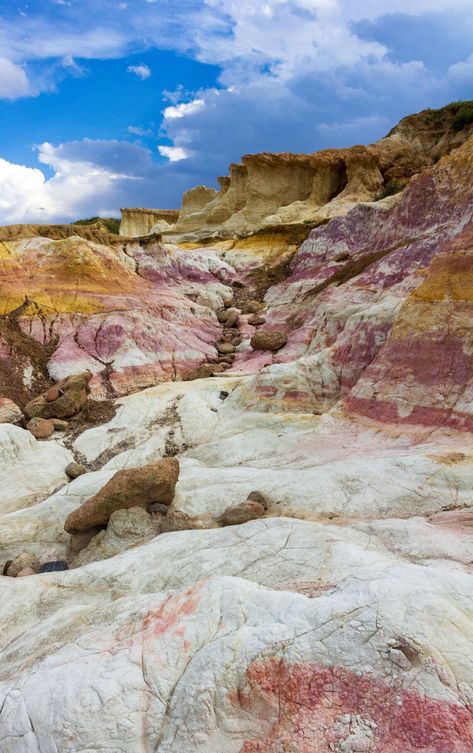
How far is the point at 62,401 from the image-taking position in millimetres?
17375

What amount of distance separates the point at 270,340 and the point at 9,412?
11179 mm

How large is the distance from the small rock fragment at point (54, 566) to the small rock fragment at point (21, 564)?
117 millimetres

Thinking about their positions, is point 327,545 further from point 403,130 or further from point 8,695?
point 403,130

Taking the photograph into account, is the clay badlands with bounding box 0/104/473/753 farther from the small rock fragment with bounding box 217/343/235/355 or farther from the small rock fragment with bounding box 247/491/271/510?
the small rock fragment with bounding box 217/343/235/355

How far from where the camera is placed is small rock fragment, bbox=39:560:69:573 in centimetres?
956

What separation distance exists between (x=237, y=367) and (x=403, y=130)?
140 ft

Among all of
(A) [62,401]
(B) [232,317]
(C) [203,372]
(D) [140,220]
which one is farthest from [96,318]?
(D) [140,220]

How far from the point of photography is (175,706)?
14.2 ft

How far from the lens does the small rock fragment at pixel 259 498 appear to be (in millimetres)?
9725

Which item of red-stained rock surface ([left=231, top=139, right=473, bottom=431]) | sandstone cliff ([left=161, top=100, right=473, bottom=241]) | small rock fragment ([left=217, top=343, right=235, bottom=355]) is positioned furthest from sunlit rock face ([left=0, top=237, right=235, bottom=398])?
sandstone cliff ([left=161, top=100, right=473, bottom=241])

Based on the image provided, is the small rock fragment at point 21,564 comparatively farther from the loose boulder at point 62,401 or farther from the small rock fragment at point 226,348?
the small rock fragment at point 226,348

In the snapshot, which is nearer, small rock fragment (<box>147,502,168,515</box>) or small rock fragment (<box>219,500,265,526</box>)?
small rock fragment (<box>219,500,265,526</box>)

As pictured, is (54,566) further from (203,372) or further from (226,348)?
(226,348)

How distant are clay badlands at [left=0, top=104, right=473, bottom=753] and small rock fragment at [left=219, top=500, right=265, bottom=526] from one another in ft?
0.18
